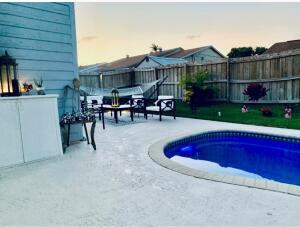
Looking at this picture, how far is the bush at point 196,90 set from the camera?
9.24 m

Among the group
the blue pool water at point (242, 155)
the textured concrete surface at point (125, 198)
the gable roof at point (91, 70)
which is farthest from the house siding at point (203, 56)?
the textured concrete surface at point (125, 198)

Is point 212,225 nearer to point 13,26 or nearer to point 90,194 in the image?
point 90,194

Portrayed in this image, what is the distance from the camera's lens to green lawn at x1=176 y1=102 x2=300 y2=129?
631cm

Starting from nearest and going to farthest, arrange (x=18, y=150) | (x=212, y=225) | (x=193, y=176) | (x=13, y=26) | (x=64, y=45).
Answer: (x=212, y=225) → (x=193, y=176) → (x=18, y=150) → (x=13, y=26) → (x=64, y=45)

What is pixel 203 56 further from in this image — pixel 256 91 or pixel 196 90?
pixel 256 91

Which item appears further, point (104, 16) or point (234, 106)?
point (104, 16)

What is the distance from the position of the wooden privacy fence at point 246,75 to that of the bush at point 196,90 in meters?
0.46

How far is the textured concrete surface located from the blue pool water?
1.25 meters

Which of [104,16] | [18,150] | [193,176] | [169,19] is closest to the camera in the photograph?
[193,176]

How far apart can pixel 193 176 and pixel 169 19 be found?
29.6 ft

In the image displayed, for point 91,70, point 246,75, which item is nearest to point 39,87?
point 246,75

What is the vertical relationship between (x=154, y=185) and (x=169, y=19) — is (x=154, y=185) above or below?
below

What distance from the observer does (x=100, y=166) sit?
3.64 metres

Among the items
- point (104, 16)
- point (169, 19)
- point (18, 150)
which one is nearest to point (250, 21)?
point (169, 19)
